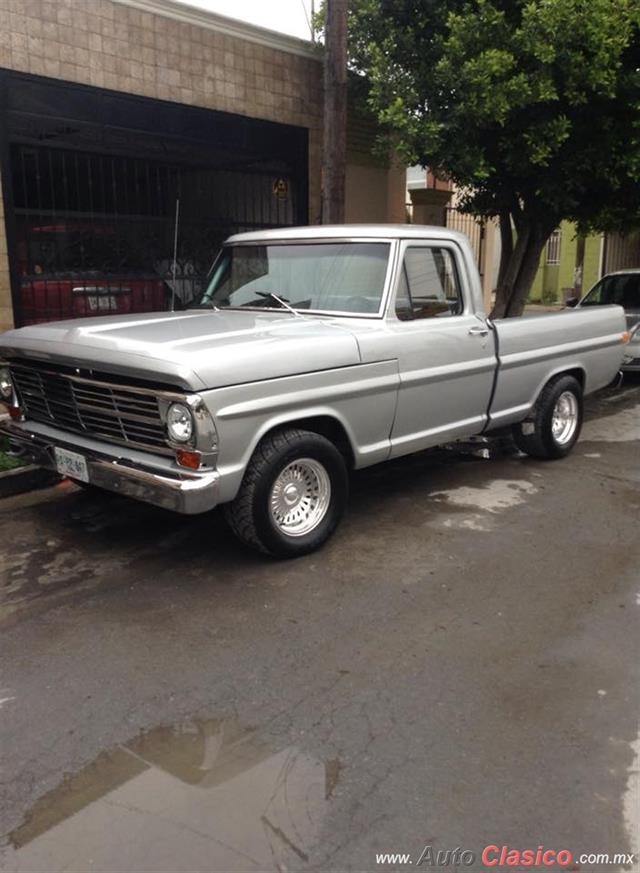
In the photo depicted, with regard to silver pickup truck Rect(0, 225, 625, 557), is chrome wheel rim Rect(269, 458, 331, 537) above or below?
below

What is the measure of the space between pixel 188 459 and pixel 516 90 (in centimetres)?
598

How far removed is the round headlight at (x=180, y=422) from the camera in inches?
155

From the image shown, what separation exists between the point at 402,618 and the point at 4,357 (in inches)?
119

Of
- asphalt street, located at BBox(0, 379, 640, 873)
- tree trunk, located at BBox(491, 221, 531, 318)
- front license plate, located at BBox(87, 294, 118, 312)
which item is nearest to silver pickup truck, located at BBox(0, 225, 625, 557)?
asphalt street, located at BBox(0, 379, 640, 873)

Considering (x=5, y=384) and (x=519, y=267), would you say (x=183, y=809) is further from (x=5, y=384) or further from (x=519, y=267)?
(x=519, y=267)

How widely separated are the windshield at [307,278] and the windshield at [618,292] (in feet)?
23.8

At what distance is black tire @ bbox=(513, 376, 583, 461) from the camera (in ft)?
21.9

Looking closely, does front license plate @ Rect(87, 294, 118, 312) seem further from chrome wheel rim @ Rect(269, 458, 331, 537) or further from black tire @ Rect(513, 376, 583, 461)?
chrome wheel rim @ Rect(269, 458, 331, 537)

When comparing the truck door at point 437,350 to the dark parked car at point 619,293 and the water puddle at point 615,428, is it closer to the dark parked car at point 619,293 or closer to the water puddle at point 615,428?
the water puddle at point 615,428

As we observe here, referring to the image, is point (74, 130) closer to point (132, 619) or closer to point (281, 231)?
point (281, 231)

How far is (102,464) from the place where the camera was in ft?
14.1

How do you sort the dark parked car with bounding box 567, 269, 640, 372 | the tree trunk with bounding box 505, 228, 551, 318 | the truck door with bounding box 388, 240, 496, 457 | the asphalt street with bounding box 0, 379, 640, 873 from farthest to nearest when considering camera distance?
the dark parked car with bounding box 567, 269, 640, 372, the tree trunk with bounding box 505, 228, 551, 318, the truck door with bounding box 388, 240, 496, 457, the asphalt street with bounding box 0, 379, 640, 873

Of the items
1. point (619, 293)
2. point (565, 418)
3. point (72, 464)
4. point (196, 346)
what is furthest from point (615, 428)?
point (72, 464)

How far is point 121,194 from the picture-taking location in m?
9.15
